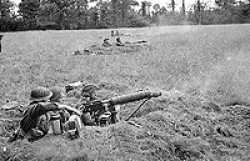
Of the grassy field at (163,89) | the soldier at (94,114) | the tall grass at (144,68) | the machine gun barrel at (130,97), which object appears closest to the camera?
the grassy field at (163,89)

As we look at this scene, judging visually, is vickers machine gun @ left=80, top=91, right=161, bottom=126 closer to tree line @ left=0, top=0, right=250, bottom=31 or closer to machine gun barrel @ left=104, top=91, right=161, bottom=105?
machine gun barrel @ left=104, top=91, right=161, bottom=105

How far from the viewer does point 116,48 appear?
18.3 metres

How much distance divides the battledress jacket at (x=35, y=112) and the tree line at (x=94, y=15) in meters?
39.8

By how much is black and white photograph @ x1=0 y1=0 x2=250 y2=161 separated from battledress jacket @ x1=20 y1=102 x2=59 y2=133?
2cm

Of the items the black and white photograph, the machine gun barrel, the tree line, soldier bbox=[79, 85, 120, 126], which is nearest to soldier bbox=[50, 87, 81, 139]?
the black and white photograph

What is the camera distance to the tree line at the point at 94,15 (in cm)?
4466

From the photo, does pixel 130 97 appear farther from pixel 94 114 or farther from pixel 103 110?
pixel 94 114

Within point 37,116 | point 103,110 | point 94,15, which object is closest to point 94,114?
point 103,110

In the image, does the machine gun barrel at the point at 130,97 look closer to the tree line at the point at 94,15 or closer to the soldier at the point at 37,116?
the soldier at the point at 37,116

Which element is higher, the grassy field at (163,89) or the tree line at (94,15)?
the tree line at (94,15)

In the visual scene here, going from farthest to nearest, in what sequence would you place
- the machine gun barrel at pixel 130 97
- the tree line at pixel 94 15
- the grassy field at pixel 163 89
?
the tree line at pixel 94 15, the machine gun barrel at pixel 130 97, the grassy field at pixel 163 89

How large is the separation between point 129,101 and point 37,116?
7.19 ft

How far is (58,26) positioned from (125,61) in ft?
114

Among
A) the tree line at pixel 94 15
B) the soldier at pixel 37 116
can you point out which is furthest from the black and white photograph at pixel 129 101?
the tree line at pixel 94 15
